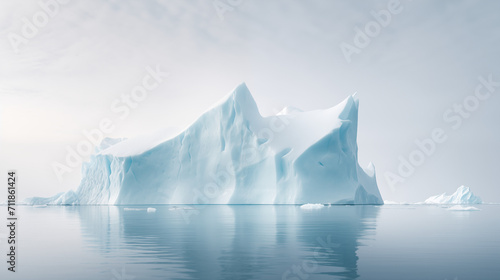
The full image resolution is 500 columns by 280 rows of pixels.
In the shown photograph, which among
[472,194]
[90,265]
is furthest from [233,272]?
[472,194]

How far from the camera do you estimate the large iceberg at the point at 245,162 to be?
34.8 meters

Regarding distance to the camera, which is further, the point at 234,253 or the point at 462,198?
the point at 462,198

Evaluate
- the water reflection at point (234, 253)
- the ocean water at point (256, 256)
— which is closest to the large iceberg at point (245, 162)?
the water reflection at point (234, 253)

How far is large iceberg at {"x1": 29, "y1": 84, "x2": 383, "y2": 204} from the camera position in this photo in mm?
34750

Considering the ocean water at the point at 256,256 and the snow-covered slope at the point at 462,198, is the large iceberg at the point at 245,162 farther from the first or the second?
the snow-covered slope at the point at 462,198

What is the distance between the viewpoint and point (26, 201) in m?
52.1

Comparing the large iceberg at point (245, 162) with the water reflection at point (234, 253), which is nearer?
the water reflection at point (234, 253)

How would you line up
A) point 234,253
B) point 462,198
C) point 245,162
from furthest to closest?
point 462,198 → point 245,162 → point 234,253

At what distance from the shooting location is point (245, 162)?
35969 millimetres

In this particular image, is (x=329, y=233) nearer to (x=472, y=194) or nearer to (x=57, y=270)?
(x=57, y=270)

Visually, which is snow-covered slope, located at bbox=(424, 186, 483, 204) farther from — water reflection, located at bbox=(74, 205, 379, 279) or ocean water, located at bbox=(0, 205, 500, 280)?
water reflection, located at bbox=(74, 205, 379, 279)

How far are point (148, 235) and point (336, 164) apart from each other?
947 inches

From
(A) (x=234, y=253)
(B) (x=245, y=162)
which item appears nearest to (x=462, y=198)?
(B) (x=245, y=162)

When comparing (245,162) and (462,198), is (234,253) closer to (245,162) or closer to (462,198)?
(245,162)
